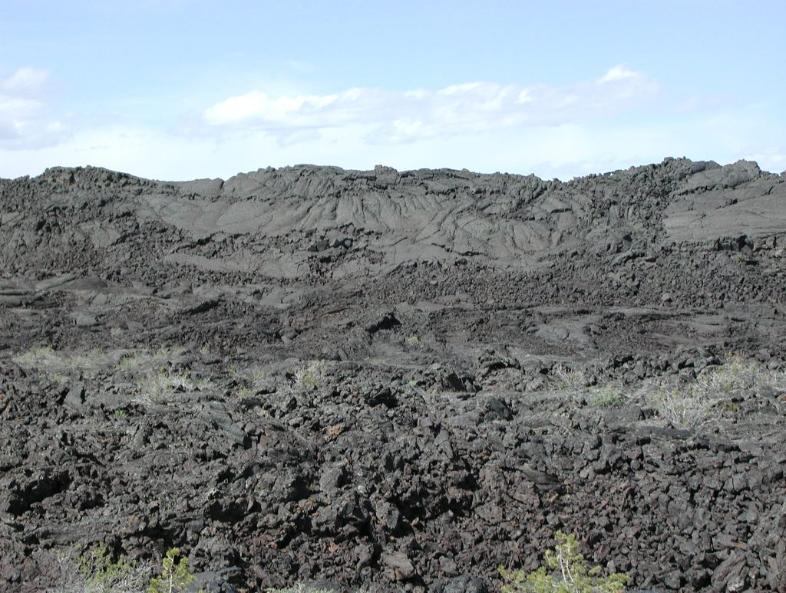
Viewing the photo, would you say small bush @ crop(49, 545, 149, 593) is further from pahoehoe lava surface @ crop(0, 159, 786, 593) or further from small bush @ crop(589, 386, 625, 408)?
small bush @ crop(589, 386, 625, 408)

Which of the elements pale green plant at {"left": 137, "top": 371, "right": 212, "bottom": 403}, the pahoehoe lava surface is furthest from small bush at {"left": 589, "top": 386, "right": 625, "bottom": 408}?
pale green plant at {"left": 137, "top": 371, "right": 212, "bottom": 403}

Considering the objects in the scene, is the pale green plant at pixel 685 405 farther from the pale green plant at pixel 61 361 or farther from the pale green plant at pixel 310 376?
the pale green plant at pixel 61 361

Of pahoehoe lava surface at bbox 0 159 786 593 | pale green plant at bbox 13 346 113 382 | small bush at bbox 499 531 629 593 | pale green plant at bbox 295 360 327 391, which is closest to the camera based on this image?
small bush at bbox 499 531 629 593

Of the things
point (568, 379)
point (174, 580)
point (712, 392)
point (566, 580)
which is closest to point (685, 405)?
point (712, 392)

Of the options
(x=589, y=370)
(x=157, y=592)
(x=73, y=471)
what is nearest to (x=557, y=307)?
(x=589, y=370)

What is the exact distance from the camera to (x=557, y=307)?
19484 millimetres

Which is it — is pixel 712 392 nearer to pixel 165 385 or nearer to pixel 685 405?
pixel 685 405

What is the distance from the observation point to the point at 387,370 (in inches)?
559

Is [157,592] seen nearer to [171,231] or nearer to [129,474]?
[129,474]

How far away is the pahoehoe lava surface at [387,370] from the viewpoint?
22.8 feet

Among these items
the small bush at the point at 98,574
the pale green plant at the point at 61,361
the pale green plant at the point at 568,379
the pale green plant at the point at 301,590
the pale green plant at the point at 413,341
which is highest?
the pale green plant at the point at 61,361

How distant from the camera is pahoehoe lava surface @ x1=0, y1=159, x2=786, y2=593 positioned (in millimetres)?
6957

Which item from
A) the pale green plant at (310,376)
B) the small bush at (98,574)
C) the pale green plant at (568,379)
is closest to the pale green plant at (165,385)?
the pale green plant at (310,376)

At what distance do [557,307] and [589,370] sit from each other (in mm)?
6553
